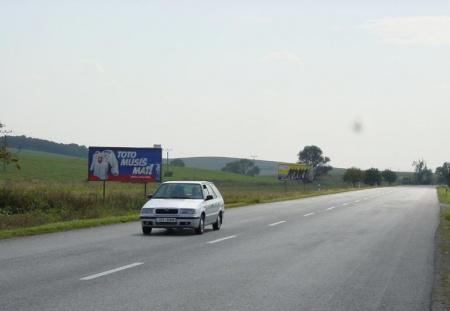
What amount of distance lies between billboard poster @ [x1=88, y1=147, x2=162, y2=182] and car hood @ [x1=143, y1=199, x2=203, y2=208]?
18574 mm

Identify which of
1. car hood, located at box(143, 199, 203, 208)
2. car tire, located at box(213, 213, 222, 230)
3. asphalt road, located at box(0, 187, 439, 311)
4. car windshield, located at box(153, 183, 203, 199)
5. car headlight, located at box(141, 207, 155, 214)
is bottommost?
asphalt road, located at box(0, 187, 439, 311)

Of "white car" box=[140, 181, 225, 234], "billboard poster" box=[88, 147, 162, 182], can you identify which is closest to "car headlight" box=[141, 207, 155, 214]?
"white car" box=[140, 181, 225, 234]

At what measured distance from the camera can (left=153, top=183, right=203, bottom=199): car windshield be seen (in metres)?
20.7

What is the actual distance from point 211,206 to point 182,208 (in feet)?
5.62

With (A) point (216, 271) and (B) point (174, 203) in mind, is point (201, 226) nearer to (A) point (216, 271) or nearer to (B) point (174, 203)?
(B) point (174, 203)

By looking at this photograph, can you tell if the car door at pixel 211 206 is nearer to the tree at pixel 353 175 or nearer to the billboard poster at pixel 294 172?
the billboard poster at pixel 294 172

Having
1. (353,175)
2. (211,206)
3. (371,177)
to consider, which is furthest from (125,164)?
(371,177)

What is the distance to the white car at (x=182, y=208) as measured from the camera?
19.3m

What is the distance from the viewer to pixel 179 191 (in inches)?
826

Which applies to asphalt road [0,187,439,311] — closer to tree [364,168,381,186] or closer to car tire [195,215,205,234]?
car tire [195,215,205,234]

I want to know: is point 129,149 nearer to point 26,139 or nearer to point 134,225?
point 134,225

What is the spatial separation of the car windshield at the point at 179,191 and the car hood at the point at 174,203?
15.0 inches

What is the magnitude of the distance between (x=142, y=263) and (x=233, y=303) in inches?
166

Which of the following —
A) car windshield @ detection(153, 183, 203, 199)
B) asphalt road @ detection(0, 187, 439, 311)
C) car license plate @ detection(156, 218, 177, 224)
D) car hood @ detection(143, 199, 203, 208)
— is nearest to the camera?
asphalt road @ detection(0, 187, 439, 311)
